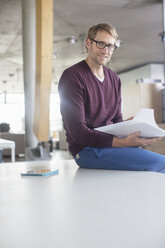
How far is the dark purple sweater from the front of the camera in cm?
162

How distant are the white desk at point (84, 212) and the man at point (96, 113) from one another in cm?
17

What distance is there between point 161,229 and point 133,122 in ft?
2.18

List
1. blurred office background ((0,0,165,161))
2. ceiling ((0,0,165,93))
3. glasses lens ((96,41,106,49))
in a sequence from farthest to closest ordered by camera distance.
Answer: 1. ceiling ((0,0,165,93))
2. blurred office background ((0,0,165,161))
3. glasses lens ((96,41,106,49))

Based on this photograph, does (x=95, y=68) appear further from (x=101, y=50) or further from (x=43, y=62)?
(x=43, y=62)

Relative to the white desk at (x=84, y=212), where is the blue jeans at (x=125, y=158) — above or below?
above

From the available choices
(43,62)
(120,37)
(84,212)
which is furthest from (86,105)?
(120,37)

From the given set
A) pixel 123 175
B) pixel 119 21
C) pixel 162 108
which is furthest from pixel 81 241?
pixel 119 21

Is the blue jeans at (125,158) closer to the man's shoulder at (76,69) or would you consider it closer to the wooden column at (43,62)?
the man's shoulder at (76,69)

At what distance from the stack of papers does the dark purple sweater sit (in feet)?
0.32

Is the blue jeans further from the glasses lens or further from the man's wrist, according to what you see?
the glasses lens

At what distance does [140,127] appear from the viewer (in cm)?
144

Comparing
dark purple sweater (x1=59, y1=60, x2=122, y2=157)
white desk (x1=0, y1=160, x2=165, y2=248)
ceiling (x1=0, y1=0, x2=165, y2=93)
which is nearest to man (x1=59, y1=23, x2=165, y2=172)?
dark purple sweater (x1=59, y1=60, x2=122, y2=157)

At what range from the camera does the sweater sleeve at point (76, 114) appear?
62.9 inches

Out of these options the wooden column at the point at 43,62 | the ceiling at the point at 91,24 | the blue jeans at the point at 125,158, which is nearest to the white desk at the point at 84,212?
the blue jeans at the point at 125,158
